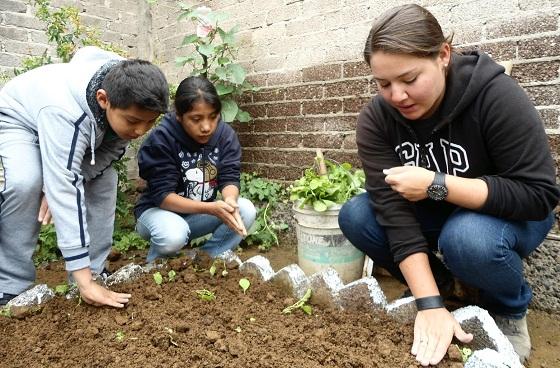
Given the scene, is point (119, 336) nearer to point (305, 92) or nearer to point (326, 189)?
point (326, 189)

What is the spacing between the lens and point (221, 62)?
3373 millimetres

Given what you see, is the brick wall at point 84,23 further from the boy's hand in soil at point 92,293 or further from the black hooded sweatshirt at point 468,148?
the black hooded sweatshirt at point 468,148

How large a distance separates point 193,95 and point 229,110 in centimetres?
118

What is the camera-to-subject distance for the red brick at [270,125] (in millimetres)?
3346

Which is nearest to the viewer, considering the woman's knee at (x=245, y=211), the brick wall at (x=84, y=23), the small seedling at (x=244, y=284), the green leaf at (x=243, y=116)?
the small seedling at (x=244, y=284)

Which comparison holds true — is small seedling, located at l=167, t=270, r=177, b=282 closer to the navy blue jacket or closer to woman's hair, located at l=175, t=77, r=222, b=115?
the navy blue jacket

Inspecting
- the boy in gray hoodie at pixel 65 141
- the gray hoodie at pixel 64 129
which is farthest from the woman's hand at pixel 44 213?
the gray hoodie at pixel 64 129

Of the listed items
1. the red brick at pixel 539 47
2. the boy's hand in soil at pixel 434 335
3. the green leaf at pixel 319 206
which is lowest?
the boy's hand in soil at pixel 434 335

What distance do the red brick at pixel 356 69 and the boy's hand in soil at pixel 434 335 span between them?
1745 mm

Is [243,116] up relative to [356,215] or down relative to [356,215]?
up

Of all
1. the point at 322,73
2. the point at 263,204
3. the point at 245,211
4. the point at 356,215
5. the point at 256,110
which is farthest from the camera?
the point at 256,110

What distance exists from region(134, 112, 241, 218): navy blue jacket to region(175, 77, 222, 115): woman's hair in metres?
0.16

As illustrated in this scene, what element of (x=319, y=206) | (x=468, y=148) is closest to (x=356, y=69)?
(x=319, y=206)

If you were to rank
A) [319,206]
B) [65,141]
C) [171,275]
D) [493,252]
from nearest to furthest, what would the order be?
[493,252] < [65,141] < [171,275] < [319,206]
